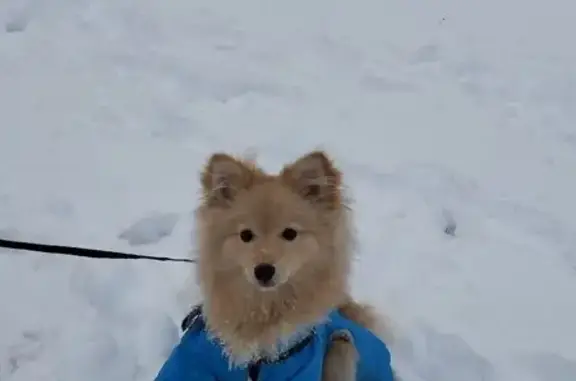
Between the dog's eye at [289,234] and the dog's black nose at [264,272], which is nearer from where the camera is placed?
the dog's black nose at [264,272]

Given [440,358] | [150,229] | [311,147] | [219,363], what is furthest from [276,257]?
[311,147]

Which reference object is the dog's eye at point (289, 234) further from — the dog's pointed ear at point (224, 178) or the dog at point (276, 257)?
the dog's pointed ear at point (224, 178)

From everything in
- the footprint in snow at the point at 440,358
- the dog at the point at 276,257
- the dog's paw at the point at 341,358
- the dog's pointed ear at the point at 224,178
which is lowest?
the footprint in snow at the point at 440,358

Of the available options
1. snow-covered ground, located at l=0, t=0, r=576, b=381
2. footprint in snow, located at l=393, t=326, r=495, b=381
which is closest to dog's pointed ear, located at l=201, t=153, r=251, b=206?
snow-covered ground, located at l=0, t=0, r=576, b=381

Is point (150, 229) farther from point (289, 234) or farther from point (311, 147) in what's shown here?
point (289, 234)

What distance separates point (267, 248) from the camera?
2.31 metres

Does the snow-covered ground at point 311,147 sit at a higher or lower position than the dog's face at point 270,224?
lower

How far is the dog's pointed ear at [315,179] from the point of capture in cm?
242

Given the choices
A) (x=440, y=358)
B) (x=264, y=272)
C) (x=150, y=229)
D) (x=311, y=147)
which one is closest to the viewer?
(x=264, y=272)

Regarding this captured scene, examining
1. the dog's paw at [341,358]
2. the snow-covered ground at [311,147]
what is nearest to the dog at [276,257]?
the dog's paw at [341,358]

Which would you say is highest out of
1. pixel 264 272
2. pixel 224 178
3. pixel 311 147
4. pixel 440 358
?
pixel 224 178

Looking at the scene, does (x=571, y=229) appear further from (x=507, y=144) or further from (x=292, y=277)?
(x=292, y=277)

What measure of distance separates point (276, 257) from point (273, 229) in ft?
0.32

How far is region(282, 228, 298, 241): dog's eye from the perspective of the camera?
2.38m
